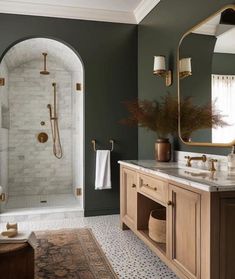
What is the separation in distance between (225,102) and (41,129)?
3648mm

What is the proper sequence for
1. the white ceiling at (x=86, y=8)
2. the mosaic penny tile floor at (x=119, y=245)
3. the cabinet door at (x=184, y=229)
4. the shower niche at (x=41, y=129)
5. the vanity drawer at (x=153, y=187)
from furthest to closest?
the shower niche at (x=41, y=129)
the white ceiling at (x=86, y=8)
the mosaic penny tile floor at (x=119, y=245)
the vanity drawer at (x=153, y=187)
the cabinet door at (x=184, y=229)

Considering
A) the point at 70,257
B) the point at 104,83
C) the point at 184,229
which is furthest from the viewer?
the point at 104,83

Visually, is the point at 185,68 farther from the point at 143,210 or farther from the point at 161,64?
the point at 143,210

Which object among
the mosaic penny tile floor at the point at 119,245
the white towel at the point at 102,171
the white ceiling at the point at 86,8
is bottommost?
the mosaic penny tile floor at the point at 119,245

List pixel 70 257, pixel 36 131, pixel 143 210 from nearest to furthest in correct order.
→ pixel 70 257, pixel 143 210, pixel 36 131

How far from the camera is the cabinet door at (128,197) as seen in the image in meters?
3.00

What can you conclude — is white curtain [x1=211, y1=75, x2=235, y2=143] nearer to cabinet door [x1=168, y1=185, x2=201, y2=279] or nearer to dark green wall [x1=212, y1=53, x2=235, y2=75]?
dark green wall [x1=212, y1=53, x2=235, y2=75]

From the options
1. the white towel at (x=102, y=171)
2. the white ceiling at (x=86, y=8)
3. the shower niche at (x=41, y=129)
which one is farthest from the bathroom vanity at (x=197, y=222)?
the shower niche at (x=41, y=129)

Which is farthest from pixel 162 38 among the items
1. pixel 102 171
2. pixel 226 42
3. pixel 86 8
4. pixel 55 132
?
pixel 55 132

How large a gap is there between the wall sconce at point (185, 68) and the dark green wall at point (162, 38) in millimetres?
183

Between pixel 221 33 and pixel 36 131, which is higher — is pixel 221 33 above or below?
above

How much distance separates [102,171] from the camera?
12.9 ft

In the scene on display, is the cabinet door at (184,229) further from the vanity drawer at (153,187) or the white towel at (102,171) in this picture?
the white towel at (102,171)

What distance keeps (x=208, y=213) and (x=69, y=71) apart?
13.8 feet
